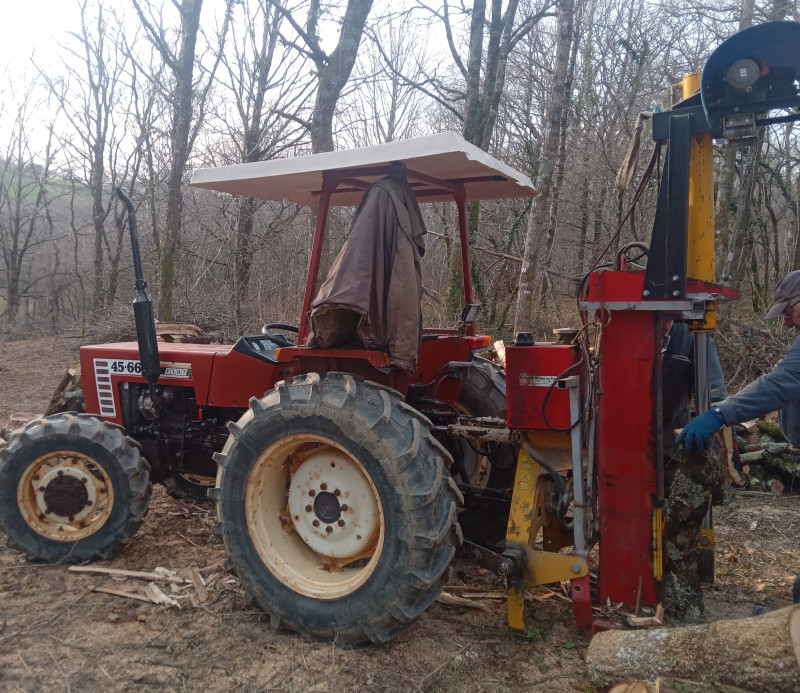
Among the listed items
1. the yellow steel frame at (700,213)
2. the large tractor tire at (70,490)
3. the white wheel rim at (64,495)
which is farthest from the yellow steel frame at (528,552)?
the white wheel rim at (64,495)

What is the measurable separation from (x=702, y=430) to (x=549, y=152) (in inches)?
232

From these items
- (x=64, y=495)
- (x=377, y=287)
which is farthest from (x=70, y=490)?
(x=377, y=287)

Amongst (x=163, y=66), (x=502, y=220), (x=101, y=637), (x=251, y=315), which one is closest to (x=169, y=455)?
(x=101, y=637)

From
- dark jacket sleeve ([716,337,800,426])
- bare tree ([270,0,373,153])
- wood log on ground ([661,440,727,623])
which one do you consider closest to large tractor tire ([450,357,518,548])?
wood log on ground ([661,440,727,623])

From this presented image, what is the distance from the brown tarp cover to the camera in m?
2.95

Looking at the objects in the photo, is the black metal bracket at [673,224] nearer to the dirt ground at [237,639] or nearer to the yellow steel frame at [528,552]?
the yellow steel frame at [528,552]

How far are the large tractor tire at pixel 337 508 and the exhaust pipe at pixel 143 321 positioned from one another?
115 cm

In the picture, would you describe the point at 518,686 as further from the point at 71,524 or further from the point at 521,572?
the point at 71,524

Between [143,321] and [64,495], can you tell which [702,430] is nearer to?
[143,321]

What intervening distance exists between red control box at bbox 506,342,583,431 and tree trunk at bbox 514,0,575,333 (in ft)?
17.8

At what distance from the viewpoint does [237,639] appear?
2.98 m

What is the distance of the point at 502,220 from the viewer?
1416 centimetres

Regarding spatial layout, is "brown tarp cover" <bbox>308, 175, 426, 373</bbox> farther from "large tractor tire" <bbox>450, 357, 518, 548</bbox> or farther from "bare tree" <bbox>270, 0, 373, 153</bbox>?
"bare tree" <bbox>270, 0, 373, 153</bbox>

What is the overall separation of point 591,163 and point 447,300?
16.5ft
